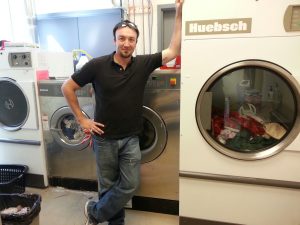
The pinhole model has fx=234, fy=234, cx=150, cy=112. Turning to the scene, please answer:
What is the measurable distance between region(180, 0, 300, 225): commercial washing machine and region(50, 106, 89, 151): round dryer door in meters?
1.05

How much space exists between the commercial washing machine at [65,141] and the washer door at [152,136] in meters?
0.51

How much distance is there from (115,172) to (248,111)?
1.01m

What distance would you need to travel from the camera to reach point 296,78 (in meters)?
1.29

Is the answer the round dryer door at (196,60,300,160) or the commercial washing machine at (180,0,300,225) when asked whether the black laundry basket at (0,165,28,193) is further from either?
the round dryer door at (196,60,300,160)

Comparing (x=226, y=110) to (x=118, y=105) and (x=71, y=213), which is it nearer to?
(x=118, y=105)

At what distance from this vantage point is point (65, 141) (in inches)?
86.3

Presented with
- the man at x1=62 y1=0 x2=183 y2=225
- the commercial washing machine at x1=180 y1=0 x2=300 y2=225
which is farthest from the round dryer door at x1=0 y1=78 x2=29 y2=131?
the commercial washing machine at x1=180 y1=0 x2=300 y2=225

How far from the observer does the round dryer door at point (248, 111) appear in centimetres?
140

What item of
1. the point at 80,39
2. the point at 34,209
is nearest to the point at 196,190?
the point at 34,209

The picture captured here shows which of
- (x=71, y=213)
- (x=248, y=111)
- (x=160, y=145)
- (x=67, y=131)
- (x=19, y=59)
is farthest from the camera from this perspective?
(x=67, y=131)

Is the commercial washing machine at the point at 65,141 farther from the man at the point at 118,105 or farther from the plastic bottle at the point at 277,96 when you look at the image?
the plastic bottle at the point at 277,96

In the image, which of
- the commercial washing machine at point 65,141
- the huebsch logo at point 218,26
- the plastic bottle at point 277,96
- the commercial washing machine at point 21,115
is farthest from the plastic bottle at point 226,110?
the commercial washing machine at point 21,115

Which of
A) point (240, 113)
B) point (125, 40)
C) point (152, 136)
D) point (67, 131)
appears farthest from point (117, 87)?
point (67, 131)

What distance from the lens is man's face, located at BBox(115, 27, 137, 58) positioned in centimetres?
145
